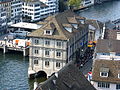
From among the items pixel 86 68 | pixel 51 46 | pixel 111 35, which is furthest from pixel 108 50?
pixel 111 35

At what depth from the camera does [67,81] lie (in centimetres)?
4512

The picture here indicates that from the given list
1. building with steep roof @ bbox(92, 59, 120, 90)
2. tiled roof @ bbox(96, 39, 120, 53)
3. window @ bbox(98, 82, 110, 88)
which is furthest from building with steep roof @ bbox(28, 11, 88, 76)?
window @ bbox(98, 82, 110, 88)

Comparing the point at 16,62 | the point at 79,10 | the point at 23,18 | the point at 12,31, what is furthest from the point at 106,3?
the point at 16,62

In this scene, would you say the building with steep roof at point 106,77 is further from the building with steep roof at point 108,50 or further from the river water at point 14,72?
the river water at point 14,72

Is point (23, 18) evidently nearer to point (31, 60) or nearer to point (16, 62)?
point (16, 62)

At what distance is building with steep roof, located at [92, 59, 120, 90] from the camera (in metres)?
47.8

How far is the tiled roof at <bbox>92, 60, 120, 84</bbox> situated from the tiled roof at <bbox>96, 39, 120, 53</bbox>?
10672 mm

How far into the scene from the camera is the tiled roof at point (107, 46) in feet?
200

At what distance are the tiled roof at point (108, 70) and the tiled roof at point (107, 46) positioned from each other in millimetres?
10672

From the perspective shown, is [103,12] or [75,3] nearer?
[75,3]

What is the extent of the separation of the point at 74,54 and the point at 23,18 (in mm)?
56830

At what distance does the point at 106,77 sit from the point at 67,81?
6067 mm

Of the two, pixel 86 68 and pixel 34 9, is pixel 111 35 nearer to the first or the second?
pixel 86 68

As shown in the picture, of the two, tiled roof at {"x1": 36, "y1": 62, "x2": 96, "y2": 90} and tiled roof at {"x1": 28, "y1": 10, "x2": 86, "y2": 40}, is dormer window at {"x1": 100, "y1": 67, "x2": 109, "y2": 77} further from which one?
tiled roof at {"x1": 28, "y1": 10, "x2": 86, "y2": 40}
